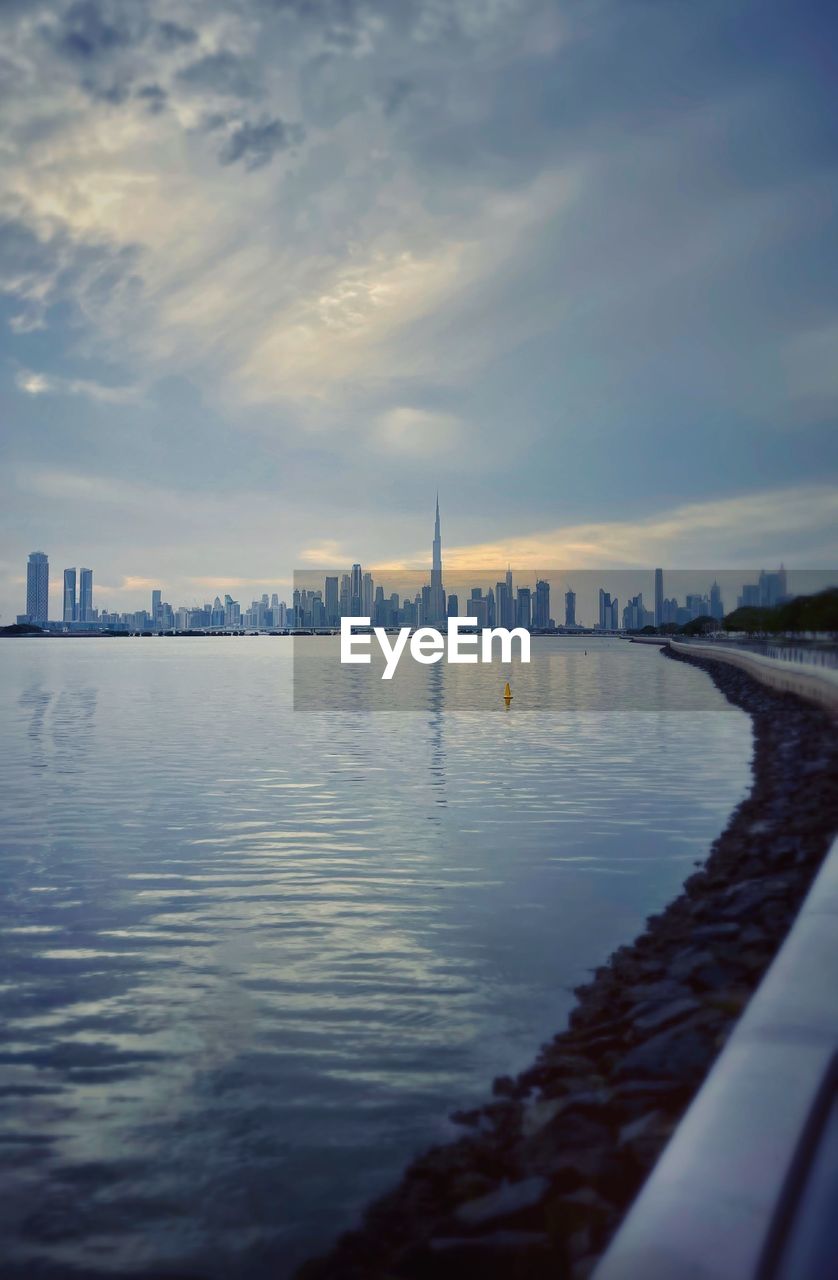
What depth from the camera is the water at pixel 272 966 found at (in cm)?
566

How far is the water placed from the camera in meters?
5.66

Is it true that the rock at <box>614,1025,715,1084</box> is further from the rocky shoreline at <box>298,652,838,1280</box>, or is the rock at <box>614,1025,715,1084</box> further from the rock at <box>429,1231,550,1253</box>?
the rock at <box>429,1231,550,1253</box>

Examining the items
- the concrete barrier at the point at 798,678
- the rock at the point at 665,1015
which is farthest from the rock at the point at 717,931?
the concrete barrier at the point at 798,678

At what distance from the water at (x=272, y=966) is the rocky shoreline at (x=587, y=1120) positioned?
1.07 feet

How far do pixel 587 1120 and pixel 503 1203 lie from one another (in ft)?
3.50

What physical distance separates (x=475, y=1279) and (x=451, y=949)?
611 cm

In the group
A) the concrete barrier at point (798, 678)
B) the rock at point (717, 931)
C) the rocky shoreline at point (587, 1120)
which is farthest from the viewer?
the concrete barrier at point (798, 678)

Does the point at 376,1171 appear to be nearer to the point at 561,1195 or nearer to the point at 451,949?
the point at 561,1195

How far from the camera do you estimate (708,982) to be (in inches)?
313

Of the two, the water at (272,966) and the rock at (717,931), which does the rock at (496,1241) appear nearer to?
the water at (272,966)

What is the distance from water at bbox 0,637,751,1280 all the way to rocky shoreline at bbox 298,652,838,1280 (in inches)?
12.8

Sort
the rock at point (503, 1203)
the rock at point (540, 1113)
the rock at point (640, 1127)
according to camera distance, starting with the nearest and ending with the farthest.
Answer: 1. the rock at point (503, 1203)
2. the rock at point (640, 1127)
3. the rock at point (540, 1113)

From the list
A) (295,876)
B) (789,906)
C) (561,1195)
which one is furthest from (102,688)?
(561,1195)

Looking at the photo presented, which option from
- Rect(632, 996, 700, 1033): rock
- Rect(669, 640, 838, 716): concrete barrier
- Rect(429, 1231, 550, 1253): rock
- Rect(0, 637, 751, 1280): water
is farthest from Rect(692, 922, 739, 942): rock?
Rect(669, 640, 838, 716): concrete barrier
